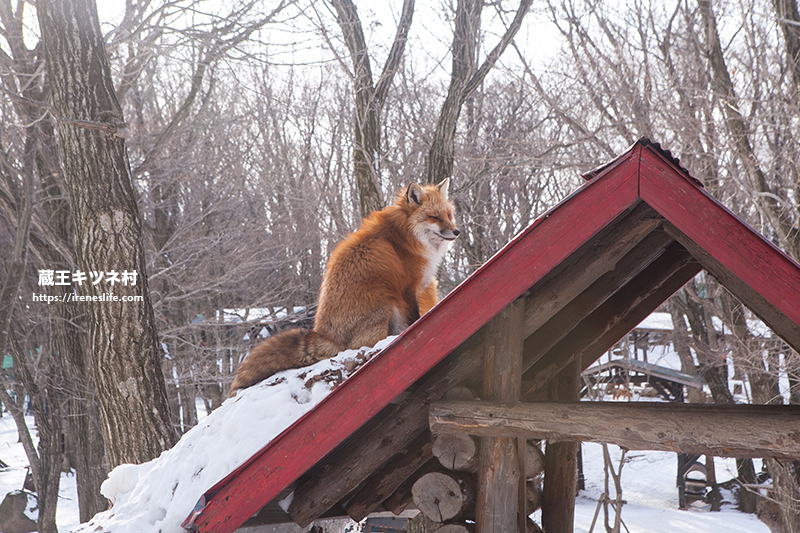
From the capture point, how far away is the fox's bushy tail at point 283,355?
4613mm

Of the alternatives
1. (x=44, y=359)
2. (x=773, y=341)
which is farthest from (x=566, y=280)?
(x=44, y=359)

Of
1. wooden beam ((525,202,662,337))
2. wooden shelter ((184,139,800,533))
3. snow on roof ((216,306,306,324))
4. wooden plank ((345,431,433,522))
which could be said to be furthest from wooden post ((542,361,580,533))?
snow on roof ((216,306,306,324))

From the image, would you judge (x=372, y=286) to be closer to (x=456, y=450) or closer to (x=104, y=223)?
(x=456, y=450)

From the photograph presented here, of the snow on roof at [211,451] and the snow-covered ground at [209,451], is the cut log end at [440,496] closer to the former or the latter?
the snow on roof at [211,451]

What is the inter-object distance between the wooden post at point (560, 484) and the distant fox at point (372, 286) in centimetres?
147

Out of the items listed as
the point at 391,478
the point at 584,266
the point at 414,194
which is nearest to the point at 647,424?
the point at 584,266

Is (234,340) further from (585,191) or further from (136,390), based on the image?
(585,191)

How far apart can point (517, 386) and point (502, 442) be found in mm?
302

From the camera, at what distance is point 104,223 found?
6.56m

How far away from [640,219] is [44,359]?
19.6m

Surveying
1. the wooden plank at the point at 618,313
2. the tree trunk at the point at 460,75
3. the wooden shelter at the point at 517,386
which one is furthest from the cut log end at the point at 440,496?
the tree trunk at the point at 460,75

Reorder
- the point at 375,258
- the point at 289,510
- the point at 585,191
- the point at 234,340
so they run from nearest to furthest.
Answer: the point at 585,191, the point at 289,510, the point at 375,258, the point at 234,340

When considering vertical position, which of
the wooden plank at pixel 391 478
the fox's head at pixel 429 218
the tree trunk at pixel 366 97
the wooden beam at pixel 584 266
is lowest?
the wooden plank at pixel 391 478

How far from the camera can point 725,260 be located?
2.30m
